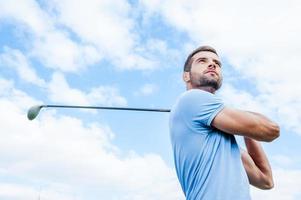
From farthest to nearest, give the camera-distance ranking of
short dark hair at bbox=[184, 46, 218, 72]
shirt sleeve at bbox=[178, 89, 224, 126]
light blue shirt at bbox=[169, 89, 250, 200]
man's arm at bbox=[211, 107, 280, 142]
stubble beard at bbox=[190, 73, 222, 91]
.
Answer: short dark hair at bbox=[184, 46, 218, 72]
stubble beard at bbox=[190, 73, 222, 91]
shirt sleeve at bbox=[178, 89, 224, 126]
man's arm at bbox=[211, 107, 280, 142]
light blue shirt at bbox=[169, 89, 250, 200]

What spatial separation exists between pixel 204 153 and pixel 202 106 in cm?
41

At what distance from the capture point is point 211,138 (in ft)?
14.2

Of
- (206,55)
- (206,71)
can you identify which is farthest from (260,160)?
(206,55)

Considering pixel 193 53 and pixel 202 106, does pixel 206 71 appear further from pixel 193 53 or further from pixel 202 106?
pixel 202 106

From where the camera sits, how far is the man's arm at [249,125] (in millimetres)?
4207

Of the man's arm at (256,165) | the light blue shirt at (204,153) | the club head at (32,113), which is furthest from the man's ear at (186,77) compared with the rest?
the club head at (32,113)

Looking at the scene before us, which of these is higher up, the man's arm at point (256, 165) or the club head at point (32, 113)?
the club head at point (32, 113)

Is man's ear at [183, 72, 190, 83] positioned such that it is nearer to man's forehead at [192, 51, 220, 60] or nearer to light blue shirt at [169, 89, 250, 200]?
man's forehead at [192, 51, 220, 60]

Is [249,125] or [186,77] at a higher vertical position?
[186,77]

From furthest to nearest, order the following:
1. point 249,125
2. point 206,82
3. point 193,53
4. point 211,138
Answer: point 193,53, point 206,82, point 211,138, point 249,125

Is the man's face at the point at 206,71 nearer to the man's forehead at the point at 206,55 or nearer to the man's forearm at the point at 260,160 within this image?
the man's forehead at the point at 206,55

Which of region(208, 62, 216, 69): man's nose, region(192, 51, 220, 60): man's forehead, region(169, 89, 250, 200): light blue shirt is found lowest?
region(169, 89, 250, 200): light blue shirt

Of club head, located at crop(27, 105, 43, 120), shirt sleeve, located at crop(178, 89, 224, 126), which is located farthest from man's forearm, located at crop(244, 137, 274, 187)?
club head, located at crop(27, 105, 43, 120)

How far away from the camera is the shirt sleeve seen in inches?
172
